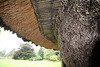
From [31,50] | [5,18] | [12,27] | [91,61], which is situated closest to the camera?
[91,61]

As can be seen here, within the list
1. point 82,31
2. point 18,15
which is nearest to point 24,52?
point 18,15

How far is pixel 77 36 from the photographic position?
1.33ft

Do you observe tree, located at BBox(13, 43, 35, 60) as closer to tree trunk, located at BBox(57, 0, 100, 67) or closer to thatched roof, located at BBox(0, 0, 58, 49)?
thatched roof, located at BBox(0, 0, 58, 49)

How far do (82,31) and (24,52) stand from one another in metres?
15.7

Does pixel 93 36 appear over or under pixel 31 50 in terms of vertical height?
over

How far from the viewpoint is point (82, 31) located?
1.30 feet

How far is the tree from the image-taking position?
1393 centimetres

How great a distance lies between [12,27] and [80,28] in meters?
0.95

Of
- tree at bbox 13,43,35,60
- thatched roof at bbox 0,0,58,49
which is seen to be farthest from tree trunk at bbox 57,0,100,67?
tree at bbox 13,43,35,60

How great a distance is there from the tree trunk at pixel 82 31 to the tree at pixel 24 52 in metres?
15.4

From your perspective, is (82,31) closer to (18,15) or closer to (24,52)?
(18,15)

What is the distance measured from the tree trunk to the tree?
15402 millimetres

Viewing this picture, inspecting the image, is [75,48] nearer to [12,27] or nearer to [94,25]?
[94,25]

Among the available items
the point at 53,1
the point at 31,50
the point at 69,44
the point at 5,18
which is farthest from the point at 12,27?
the point at 31,50
